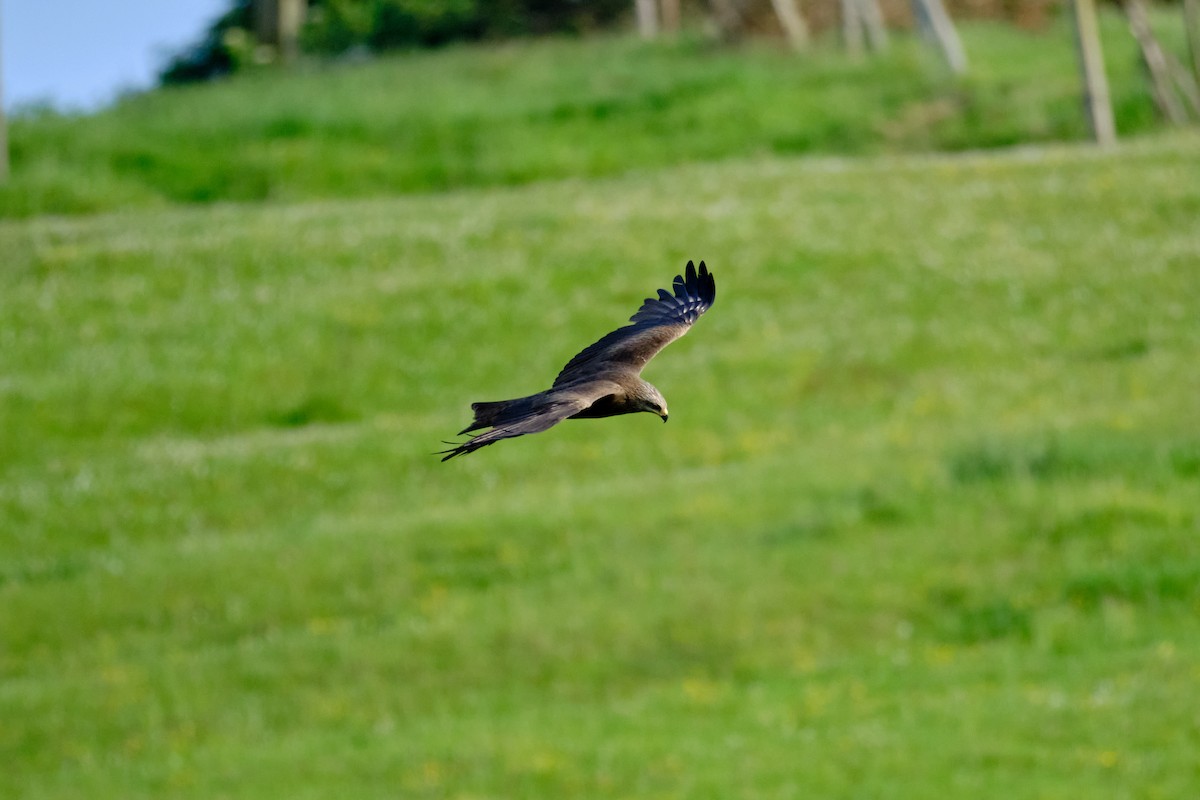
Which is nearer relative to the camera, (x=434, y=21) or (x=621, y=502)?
(x=621, y=502)

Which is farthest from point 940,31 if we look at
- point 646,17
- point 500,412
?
point 500,412

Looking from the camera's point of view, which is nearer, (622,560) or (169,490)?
(622,560)

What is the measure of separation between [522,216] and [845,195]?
4.48 meters

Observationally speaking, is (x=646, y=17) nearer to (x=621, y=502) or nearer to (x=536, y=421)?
(x=621, y=502)

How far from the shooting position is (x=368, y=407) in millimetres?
20828

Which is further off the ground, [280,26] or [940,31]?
[280,26]

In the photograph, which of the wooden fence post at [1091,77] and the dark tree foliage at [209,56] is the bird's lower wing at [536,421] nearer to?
the wooden fence post at [1091,77]

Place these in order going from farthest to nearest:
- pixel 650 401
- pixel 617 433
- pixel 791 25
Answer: pixel 791 25
pixel 617 433
pixel 650 401

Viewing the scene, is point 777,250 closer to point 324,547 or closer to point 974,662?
point 324,547

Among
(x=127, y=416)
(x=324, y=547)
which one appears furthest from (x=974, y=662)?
(x=127, y=416)

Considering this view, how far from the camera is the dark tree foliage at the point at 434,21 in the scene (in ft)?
137

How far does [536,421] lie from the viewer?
5.81m

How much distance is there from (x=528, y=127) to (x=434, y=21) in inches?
488

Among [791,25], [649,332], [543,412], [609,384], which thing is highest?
[543,412]
